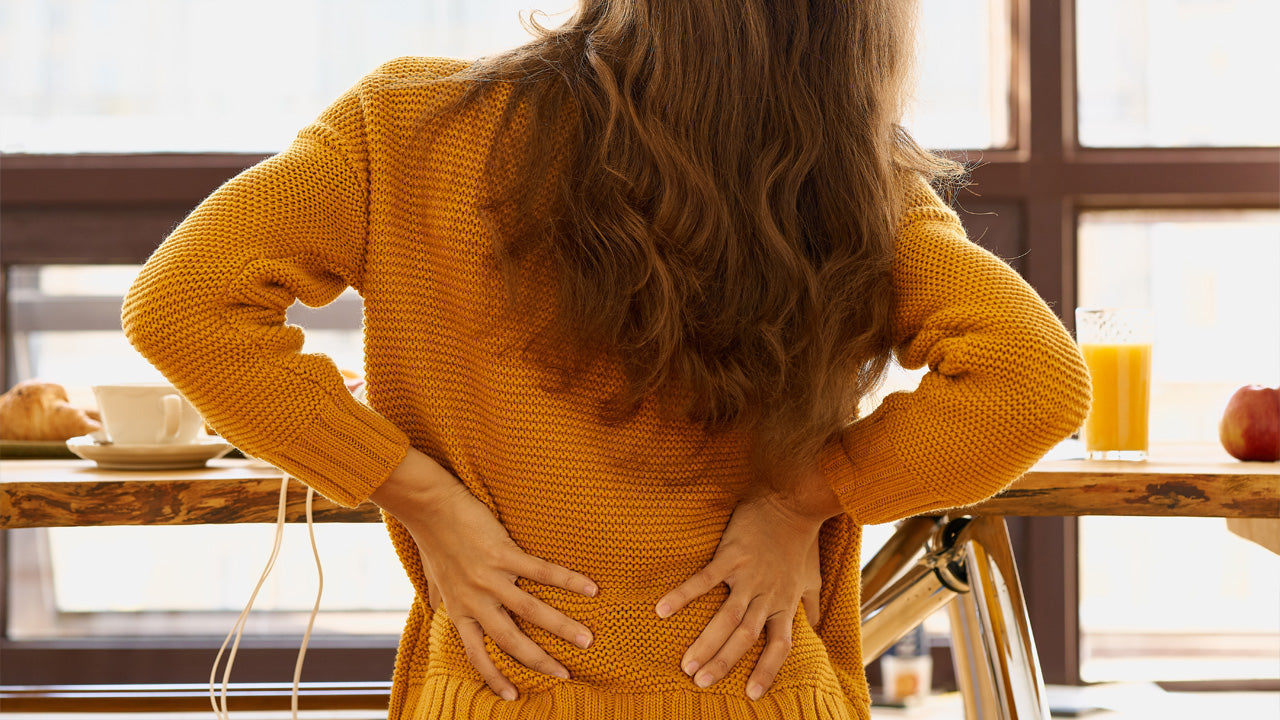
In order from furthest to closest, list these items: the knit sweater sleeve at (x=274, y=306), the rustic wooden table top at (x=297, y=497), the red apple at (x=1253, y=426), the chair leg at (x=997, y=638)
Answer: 1. the red apple at (x=1253, y=426)
2. the chair leg at (x=997, y=638)
3. the rustic wooden table top at (x=297, y=497)
4. the knit sweater sleeve at (x=274, y=306)

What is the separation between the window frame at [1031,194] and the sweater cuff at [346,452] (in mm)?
1202

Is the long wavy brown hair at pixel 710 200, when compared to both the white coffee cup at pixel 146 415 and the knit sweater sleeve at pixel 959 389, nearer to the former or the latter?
the knit sweater sleeve at pixel 959 389

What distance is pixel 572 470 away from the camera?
680mm

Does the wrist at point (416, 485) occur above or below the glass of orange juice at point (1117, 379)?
above

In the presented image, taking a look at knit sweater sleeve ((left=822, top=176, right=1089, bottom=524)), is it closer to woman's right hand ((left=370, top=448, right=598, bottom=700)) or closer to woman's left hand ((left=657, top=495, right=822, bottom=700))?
woman's left hand ((left=657, top=495, right=822, bottom=700))

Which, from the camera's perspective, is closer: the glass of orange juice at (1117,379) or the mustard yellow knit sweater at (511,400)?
the mustard yellow knit sweater at (511,400)

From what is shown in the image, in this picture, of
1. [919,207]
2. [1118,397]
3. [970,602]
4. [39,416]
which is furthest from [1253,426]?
[39,416]

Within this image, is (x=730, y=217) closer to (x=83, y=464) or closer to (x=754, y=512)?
(x=754, y=512)

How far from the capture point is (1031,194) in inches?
68.2

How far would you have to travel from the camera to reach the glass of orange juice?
43.3 inches

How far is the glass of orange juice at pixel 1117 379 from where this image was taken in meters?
1.10

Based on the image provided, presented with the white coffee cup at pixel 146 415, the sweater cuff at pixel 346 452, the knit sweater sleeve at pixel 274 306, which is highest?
the knit sweater sleeve at pixel 274 306

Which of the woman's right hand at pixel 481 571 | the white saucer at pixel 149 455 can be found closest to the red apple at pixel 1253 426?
the woman's right hand at pixel 481 571

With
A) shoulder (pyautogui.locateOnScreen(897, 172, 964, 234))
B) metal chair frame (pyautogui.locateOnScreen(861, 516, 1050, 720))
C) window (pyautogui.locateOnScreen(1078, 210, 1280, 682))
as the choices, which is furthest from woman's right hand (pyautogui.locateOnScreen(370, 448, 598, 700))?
window (pyautogui.locateOnScreen(1078, 210, 1280, 682))
